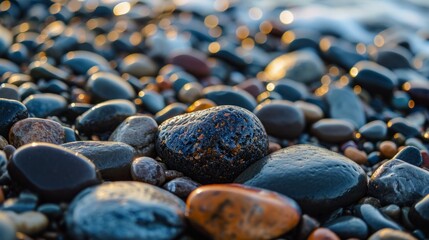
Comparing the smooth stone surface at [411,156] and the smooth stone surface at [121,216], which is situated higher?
the smooth stone surface at [121,216]

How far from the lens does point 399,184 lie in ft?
9.30

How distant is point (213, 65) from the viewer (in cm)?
532

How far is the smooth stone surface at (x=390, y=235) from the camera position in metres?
2.34

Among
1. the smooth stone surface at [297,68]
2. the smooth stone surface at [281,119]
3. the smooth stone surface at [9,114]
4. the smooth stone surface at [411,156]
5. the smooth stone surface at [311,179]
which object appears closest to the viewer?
the smooth stone surface at [311,179]

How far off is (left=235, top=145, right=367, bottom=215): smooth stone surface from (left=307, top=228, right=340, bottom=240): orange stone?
26cm

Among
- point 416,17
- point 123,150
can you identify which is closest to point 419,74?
point 416,17

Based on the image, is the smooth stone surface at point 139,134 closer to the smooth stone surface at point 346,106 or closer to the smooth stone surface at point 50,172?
the smooth stone surface at point 50,172

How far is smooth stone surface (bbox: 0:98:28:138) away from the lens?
3.09 m

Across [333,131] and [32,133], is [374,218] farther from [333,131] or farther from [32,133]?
[32,133]

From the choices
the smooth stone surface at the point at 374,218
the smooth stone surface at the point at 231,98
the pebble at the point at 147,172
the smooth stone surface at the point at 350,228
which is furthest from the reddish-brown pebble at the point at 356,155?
the pebble at the point at 147,172

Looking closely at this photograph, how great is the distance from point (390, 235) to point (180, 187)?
1.15m

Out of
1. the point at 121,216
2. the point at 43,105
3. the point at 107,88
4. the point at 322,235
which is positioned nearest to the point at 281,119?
the point at 107,88

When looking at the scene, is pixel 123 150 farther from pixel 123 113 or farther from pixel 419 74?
pixel 419 74

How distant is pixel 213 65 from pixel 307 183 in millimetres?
2862
